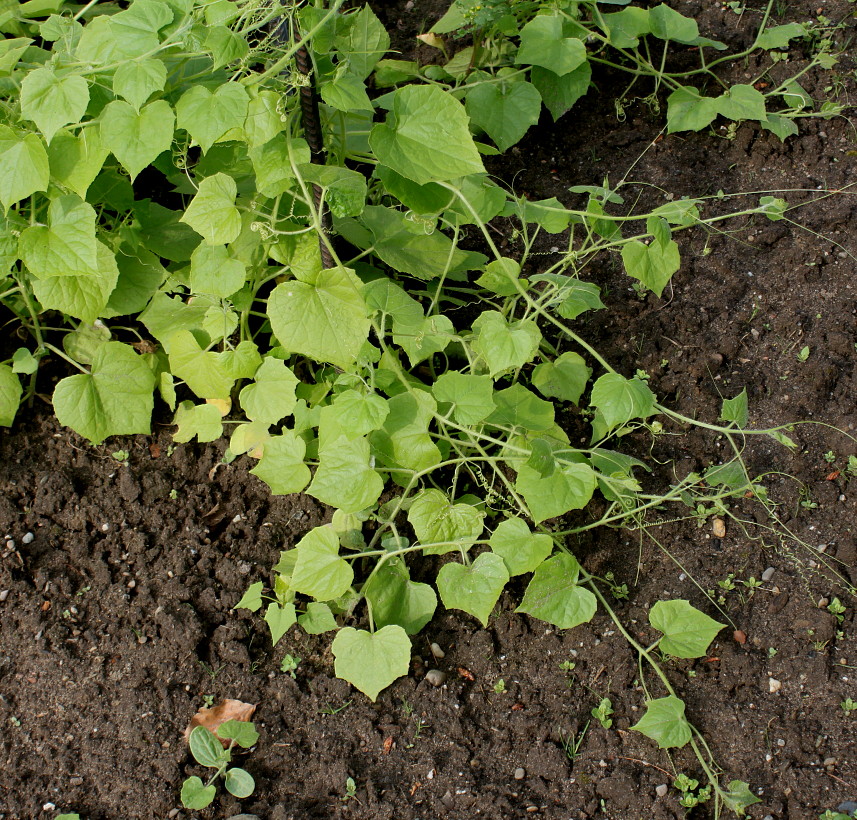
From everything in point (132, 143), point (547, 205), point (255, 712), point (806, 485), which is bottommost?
point (255, 712)

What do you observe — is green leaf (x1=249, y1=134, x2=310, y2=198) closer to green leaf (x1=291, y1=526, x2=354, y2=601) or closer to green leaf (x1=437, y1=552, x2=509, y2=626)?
green leaf (x1=291, y1=526, x2=354, y2=601)

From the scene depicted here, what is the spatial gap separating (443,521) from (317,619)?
1.21 ft

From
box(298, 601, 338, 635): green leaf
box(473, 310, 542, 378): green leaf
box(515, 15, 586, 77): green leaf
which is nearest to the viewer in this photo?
box(473, 310, 542, 378): green leaf

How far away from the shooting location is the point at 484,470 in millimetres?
2125

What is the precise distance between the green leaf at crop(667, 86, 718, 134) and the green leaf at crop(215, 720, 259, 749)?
211cm

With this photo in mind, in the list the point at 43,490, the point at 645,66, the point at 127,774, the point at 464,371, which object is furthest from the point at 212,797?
the point at 645,66

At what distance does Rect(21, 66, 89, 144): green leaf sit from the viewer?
1590 mm

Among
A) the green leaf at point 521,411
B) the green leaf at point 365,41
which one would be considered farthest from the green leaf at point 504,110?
the green leaf at point 521,411

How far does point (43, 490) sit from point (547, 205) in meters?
1.43

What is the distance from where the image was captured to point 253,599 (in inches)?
75.7

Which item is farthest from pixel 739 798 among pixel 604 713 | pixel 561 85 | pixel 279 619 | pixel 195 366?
pixel 561 85

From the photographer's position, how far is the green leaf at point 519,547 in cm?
176

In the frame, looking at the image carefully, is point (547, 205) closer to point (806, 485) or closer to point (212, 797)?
point (806, 485)

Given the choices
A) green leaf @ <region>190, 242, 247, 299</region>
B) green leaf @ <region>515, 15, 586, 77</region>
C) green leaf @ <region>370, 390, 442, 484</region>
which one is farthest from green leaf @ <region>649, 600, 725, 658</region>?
green leaf @ <region>515, 15, 586, 77</region>
